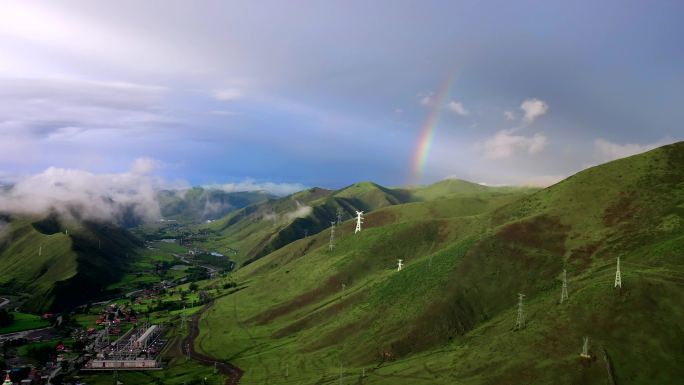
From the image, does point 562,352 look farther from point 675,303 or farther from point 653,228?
point 653,228

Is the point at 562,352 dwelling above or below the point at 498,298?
below

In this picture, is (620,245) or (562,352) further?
(620,245)

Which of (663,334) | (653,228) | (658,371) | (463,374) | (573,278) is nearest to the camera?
(658,371)

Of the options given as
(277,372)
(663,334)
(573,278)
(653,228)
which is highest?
(653,228)

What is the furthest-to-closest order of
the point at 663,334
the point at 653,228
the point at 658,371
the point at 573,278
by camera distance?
the point at 653,228
the point at 573,278
the point at 663,334
the point at 658,371

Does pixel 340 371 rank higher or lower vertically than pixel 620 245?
lower

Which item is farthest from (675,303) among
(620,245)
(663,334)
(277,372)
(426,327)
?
(277,372)

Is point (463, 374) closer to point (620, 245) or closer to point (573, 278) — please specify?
point (573, 278)

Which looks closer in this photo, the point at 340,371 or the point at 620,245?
the point at 340,371

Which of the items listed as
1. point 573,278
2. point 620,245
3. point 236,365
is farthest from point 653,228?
point 236,365
